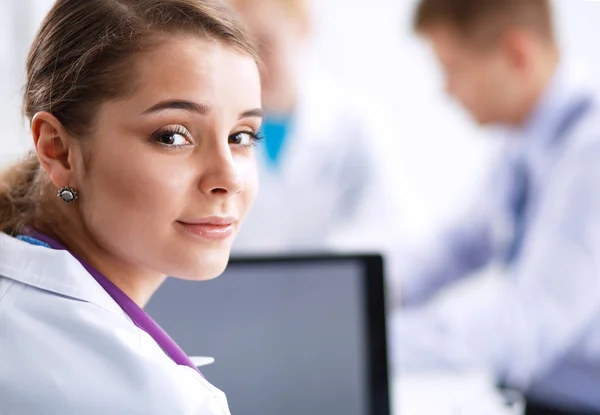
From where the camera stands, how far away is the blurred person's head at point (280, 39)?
226 cm

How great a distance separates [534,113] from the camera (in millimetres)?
1947

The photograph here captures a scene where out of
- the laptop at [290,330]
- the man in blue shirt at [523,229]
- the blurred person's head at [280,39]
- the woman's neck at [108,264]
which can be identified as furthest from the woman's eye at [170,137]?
the blurred person's head at [280,39]

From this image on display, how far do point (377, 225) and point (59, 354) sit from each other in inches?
81.7

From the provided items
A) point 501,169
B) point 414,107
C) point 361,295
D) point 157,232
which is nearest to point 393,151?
point 414,107

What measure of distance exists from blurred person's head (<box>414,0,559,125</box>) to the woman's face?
4.63ft

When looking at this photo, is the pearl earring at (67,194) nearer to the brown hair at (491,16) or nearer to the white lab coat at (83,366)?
the white lab coat at (83,366)

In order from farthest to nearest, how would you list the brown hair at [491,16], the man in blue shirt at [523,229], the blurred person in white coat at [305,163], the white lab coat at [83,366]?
the blurred person in white coat at [305,163] < the brown hair at [491,16] < the man in blue shirt at [523,229] < the white lab coat at [83,366]

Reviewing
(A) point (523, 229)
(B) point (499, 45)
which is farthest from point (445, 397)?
(B) point (499, 45)

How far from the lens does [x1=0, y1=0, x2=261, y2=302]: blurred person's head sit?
2.02ft

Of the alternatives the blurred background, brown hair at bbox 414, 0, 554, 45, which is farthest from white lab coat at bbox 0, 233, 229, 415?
the blurred background

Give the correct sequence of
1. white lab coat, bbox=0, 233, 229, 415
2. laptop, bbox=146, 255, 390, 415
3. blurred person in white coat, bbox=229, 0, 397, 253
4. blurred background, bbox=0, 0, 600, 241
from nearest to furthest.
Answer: white lab coat, bbox=0, 233, 229, 415
laptop, bbox=146, 255, 390, 415
blurred person in white coat, bbox=229, 0, 397, 253
blurred background, bbox=0, 0, 600, 241

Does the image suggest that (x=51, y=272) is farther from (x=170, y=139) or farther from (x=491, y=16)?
(x=491, y=16)

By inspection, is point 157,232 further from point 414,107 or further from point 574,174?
point 414,107

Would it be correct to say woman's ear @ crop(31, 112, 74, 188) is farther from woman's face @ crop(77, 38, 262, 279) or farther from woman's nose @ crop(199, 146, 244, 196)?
woman's nose @ crop(199, 146, 244, 196)
